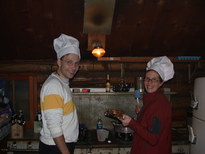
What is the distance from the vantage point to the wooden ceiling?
114 inches

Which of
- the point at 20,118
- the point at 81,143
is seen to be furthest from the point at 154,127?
the point at 20,118

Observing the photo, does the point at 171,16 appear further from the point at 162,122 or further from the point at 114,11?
the point at 162,122

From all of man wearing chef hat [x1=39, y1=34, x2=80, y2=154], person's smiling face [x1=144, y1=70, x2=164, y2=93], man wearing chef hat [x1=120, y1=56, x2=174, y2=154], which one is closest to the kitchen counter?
man wearing chef hat [x1=120, y1=56, x2=174, y2=154]

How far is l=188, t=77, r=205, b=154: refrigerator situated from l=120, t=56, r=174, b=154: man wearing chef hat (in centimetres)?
104

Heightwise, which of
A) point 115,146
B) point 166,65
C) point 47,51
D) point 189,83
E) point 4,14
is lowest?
point 115,146

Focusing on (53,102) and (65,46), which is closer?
(53,102)

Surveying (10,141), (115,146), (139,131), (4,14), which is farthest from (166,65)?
(10,141)

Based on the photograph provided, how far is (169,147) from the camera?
7.13 feet

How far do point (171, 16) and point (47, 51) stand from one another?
241cm

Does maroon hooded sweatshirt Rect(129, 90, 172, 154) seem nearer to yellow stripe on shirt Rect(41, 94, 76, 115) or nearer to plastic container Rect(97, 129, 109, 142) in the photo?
yellow stripe on shirt Rect(41, 94, 76, 115)

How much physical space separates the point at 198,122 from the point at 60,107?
7.93ft

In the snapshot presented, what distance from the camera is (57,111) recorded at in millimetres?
1674

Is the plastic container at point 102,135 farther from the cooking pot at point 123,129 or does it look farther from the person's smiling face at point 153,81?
the person's smiling face at point 153,81

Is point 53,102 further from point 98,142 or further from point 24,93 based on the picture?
point 24,93
